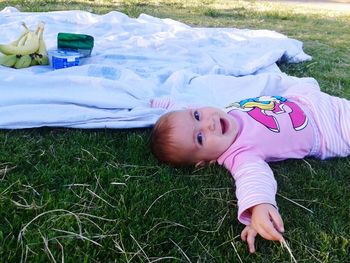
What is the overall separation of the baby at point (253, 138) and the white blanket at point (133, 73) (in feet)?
1.25

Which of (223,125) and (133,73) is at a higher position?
(223,125)

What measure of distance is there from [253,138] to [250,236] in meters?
0.68

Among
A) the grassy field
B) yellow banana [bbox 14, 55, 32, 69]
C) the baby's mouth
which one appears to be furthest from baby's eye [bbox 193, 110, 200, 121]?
yellow banana [bbox 14, 55, 32, 69]

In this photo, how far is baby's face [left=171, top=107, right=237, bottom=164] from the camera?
221 cm

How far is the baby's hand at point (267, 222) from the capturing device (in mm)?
1688

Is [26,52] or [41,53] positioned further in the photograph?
[41,53]

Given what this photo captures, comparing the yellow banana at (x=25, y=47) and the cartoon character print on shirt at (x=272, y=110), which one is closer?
the cartoon character print on shirt at (x=272, y=110)

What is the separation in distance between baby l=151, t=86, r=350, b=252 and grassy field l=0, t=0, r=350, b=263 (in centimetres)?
6

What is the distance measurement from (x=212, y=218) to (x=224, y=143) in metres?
0.51

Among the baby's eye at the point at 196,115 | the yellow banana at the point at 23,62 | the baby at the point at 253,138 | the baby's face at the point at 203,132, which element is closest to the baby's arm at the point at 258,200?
the baby at the point at 253,138

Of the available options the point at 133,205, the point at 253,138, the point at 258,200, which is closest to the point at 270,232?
the point at 258,200

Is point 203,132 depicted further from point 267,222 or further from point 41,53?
point 41,53

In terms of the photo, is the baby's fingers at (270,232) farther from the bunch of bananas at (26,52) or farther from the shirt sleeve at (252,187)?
the bunch of bananas at (26,52)

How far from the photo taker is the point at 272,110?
2.48 m
